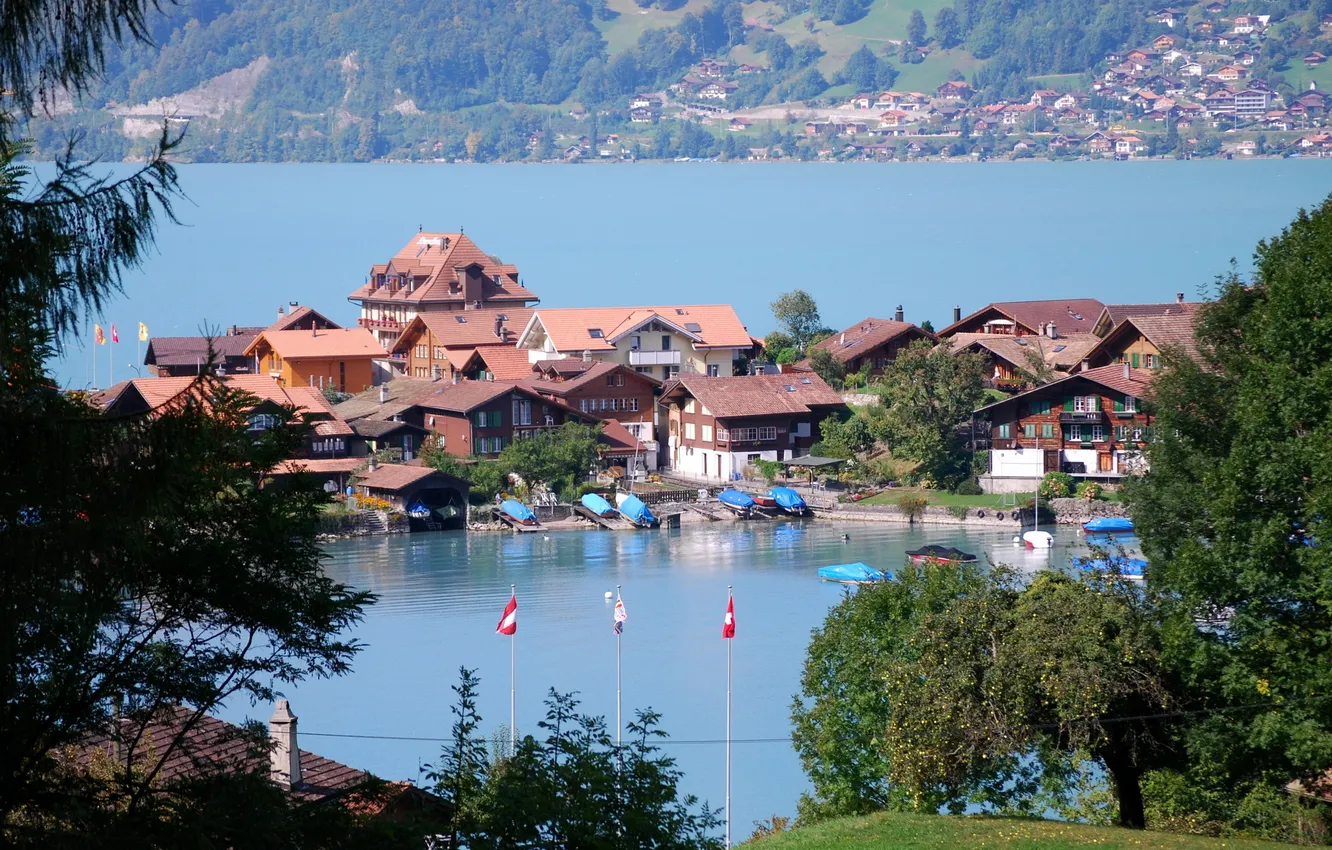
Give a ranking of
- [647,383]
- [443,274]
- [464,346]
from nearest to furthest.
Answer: [647,383] < [464,346] < [443,274]

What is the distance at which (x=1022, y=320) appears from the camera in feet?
139

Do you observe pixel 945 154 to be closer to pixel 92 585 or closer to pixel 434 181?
pixel 434 181

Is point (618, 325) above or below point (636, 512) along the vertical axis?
above

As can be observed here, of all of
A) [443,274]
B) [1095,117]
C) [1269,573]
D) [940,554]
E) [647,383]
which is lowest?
[940,554]

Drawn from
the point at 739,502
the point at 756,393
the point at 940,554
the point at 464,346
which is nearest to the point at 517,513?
the point at 739,502

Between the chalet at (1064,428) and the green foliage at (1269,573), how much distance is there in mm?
19069

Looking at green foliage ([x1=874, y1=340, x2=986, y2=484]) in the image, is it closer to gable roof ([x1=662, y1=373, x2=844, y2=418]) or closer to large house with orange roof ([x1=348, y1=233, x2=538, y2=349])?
gable roof ([x1=662, y1=373, x2=844, y2=418])

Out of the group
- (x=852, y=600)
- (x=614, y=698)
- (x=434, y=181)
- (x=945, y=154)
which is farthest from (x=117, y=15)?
(x=945, y=154)

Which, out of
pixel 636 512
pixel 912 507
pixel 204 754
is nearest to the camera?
pixel 204 754

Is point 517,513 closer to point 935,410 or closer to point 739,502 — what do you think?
point 739,502

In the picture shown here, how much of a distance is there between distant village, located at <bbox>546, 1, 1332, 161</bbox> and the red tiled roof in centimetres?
16635

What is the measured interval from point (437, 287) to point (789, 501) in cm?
1784

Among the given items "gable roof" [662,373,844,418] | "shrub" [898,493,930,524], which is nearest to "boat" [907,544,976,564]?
"shrub" [898,493,930,524]

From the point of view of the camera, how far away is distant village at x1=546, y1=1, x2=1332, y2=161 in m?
171
